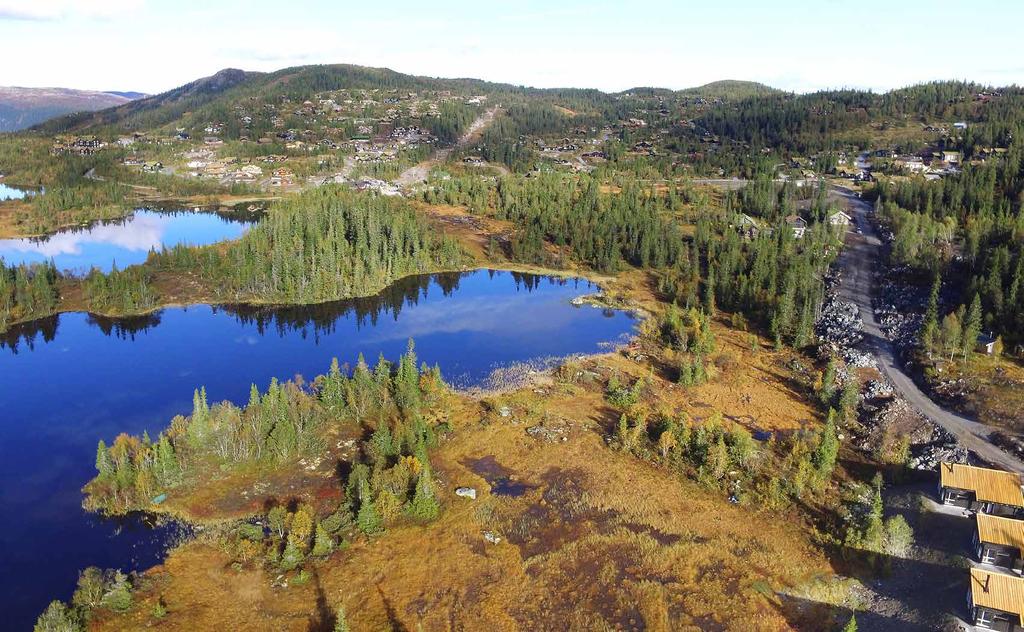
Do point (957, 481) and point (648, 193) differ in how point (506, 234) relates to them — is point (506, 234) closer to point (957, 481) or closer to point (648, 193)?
point (648, 193)

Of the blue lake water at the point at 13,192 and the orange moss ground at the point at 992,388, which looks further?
the blue lake water at the point at 13,192

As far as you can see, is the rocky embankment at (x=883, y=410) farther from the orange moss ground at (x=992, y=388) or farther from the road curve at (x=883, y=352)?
the orange moss ground at (x=992, y=388)

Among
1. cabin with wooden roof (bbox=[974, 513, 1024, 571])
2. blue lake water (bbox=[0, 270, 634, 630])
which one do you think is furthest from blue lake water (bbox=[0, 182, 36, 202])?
cabin with wooden roof (bbox=[974, 513, 1024, 571])

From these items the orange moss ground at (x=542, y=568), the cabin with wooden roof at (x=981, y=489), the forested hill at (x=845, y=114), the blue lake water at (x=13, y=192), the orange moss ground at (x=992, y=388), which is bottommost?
the orange moss ground at (x=542, y=568)

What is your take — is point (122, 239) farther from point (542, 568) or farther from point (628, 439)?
point (542, 568)

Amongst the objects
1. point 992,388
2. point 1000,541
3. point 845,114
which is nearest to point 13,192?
point 992,388

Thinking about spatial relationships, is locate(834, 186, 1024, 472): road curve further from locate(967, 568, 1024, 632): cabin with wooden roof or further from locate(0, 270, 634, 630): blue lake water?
locate(0, 270, 634, 630): blue lake water

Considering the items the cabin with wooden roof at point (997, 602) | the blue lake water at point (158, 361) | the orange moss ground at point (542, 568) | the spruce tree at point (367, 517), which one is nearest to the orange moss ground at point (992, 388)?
the cabin with wooden roof at point (997, 602)
